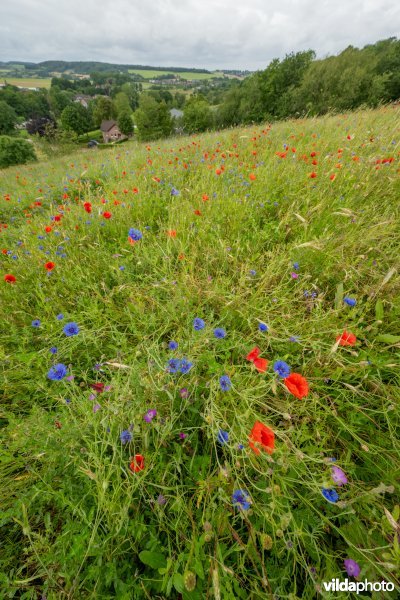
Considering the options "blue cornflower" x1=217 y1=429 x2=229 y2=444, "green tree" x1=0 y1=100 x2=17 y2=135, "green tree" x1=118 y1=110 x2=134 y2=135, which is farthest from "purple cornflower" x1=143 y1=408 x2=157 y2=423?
"green tree" x1=0 y1=100 x2=17 y2=135

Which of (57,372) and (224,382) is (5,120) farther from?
(224,382)

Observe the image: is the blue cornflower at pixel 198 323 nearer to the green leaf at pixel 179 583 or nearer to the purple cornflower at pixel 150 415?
the purple cornflower at pixel 150 415

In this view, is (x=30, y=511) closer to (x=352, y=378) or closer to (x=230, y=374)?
(x=230, y=374)

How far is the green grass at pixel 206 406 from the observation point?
0.99m

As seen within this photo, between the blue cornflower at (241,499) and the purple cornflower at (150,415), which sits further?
the purple cornflower at (150,415)

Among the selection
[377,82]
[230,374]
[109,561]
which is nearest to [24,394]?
[109,561]

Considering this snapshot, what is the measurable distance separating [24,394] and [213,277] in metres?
1.53

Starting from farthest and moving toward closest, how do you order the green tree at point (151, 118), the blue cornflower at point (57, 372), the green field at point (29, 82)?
the green field at point (29, 82), the green tree at point (151, 118), the blue cornflower at point (57, 372)

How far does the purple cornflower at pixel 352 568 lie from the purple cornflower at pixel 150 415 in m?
0.91

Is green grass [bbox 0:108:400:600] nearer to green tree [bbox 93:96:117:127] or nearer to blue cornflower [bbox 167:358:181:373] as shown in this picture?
blue cornflower [bbox 167:358:181:373]

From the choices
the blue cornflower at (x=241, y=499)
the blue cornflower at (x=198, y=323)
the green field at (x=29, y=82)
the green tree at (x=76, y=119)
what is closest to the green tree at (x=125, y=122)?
the green tree at (x=76, y=119)

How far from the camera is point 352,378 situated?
4.83ft

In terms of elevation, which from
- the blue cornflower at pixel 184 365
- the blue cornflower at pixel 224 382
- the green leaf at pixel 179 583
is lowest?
the green leaf at pixel 179 583

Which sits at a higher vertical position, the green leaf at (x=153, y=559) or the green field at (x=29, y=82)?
the green field at (x=29, y=82)
